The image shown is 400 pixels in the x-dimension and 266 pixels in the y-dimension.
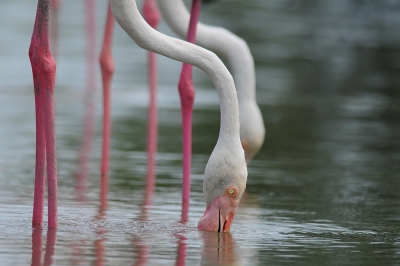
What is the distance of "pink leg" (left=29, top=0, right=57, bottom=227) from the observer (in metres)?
5.05

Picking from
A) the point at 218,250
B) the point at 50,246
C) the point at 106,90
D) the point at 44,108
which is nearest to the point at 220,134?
the point at 218,250

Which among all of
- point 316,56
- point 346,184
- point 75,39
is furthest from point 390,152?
point 75,39

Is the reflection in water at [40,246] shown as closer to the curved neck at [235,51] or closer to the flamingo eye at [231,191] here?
the flamingo eye at [231,191]

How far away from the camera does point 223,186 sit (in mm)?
5094

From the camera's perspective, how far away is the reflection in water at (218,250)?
4422 mm

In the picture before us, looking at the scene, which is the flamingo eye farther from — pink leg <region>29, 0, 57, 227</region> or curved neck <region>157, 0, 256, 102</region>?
curved neck <region>157, 0, 256, 102</region>

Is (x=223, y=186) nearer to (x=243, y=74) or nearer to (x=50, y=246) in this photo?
(x=50, y=246)

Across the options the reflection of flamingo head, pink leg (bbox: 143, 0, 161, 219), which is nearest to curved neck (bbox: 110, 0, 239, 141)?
the reflection of flamingo head

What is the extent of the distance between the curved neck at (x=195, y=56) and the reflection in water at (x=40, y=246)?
1.03m

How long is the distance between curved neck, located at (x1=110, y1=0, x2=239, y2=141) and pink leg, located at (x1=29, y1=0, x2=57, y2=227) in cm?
41

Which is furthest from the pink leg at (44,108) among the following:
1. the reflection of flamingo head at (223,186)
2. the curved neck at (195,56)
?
the reflection of flamingo head at (223,186)

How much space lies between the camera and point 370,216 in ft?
19.4

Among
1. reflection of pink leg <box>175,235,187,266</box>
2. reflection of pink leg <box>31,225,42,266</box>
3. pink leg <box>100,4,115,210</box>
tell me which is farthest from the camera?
pink leg <box>100,4,115,210</box>

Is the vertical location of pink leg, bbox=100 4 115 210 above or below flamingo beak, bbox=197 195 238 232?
above
